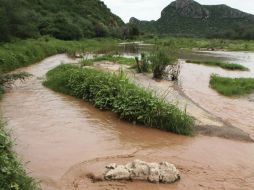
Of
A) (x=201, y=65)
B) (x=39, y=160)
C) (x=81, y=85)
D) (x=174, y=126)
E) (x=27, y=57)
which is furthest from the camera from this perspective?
(x=201, y=65)

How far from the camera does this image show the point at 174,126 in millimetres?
11914

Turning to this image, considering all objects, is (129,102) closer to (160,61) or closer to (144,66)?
(160,61)

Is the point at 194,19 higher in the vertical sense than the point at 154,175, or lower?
lower

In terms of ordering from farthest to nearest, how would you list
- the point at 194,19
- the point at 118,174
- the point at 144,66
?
the point at 194,19
the point at 144,66
the point at 118,174

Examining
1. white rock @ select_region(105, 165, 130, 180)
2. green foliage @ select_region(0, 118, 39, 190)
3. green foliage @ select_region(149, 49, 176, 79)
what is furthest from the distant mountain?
green foliage @ select_region(0, 118, 39, 190)

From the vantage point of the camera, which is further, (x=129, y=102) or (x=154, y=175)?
(x=129, y=102)

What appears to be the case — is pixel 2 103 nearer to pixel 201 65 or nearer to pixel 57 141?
pixel 57 141

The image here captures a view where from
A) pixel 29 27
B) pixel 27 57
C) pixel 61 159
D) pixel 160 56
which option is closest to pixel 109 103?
pixel 61 159

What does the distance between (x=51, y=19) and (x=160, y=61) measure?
38152 mm

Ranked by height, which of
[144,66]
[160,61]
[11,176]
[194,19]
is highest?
[11,176]

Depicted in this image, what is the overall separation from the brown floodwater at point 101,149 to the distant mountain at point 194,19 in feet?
499

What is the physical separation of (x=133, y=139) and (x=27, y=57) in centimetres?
1830

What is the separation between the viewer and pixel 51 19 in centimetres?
5722

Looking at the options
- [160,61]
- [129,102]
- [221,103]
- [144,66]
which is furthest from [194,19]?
[129,102]
